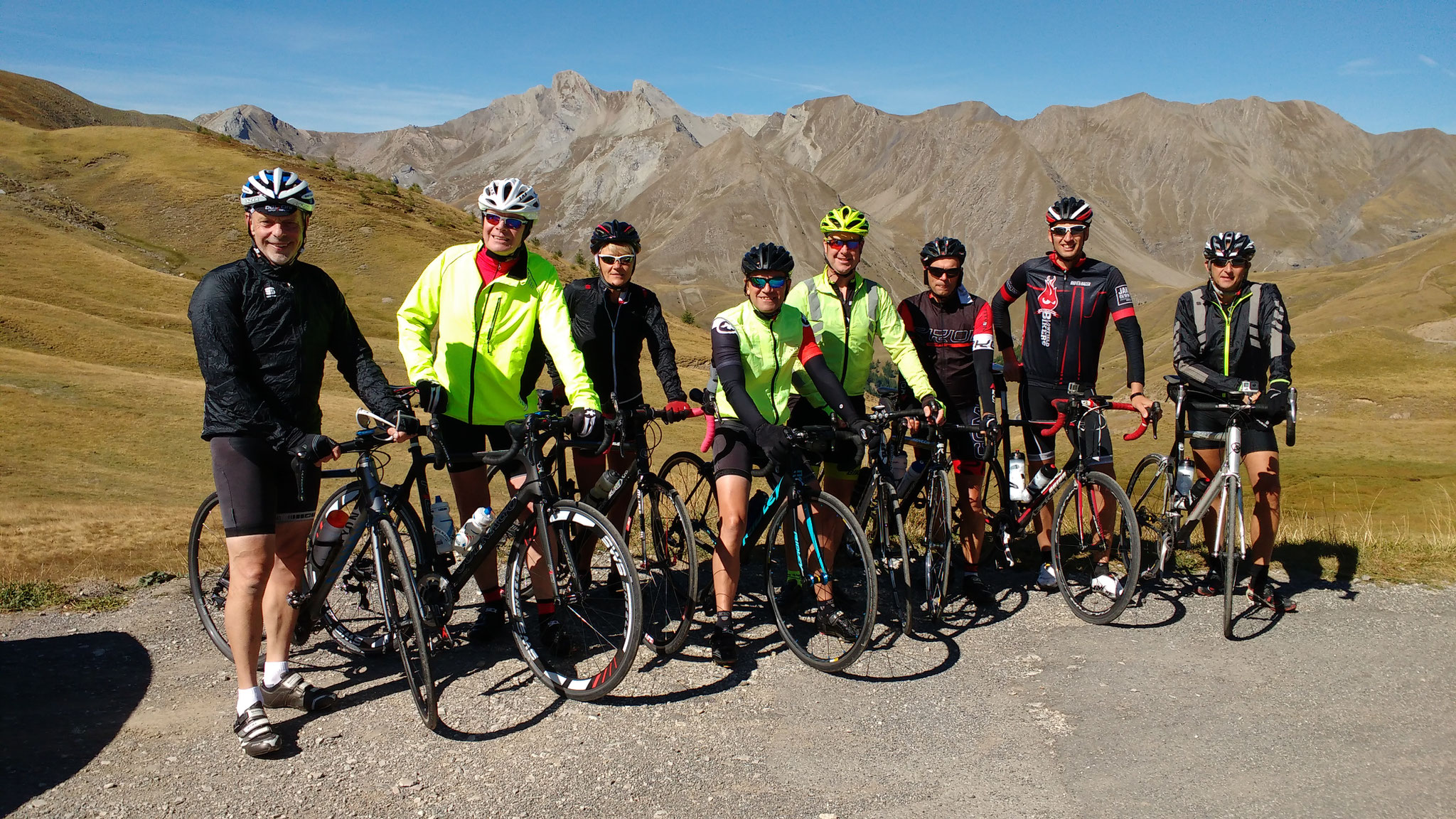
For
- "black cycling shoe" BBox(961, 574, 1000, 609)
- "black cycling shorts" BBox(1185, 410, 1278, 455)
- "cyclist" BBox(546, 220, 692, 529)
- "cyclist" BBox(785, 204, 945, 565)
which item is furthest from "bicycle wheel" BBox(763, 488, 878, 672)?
"black cycling shorts" BBox(1185, 410, 1278, 455)

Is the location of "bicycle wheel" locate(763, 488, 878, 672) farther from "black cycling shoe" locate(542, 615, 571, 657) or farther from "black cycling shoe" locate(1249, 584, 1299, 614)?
"black cycling shoe" locate(1249, 584, 1299, 614)

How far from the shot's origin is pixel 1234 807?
3811 millimetres

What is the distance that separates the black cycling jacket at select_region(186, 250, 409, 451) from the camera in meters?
4.38

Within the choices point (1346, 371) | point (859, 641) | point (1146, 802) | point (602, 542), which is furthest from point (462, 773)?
point (1346, 371)

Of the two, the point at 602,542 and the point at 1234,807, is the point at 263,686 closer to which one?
the point at 602,542

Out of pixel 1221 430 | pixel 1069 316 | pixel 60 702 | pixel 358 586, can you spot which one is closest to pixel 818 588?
pixel 358 586

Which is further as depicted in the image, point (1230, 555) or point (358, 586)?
point (1230, 555)

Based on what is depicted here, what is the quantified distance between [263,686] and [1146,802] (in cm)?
411

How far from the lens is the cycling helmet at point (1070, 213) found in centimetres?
667

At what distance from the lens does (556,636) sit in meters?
5.28

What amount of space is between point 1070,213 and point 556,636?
4543 mm

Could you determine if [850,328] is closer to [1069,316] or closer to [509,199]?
[1069,316]

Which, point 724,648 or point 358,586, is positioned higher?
point 358,586

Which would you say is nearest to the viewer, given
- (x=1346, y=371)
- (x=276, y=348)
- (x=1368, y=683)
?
(x=276, y=348)
